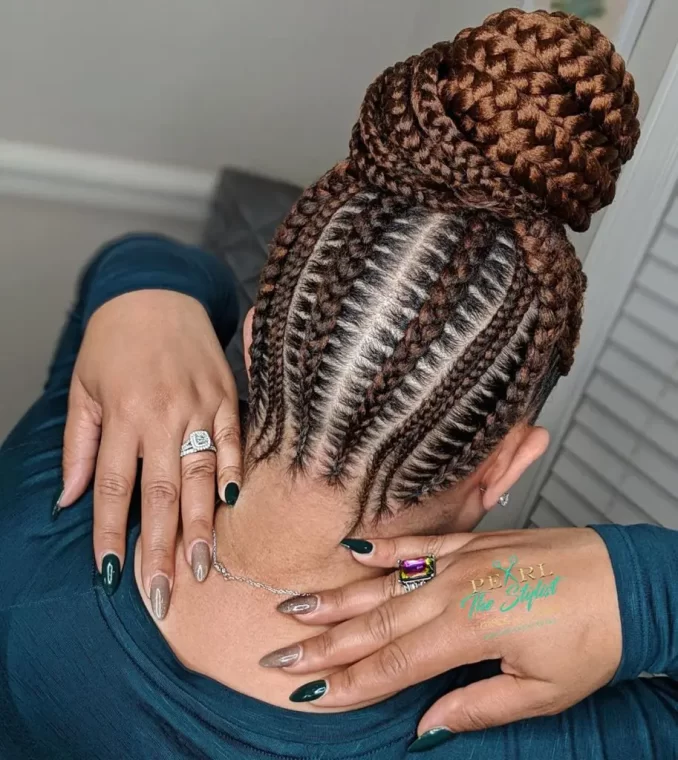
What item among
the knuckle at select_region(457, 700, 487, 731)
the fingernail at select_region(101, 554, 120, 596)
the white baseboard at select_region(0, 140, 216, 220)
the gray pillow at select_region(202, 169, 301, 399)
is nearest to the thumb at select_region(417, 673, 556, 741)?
the knuckle at select_region(457, 700, 487, 731)

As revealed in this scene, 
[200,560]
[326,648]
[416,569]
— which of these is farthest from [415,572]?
[200,560]

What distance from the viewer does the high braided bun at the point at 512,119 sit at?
1.73ft

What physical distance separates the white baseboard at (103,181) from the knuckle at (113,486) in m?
0.82

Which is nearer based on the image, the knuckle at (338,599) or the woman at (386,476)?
the woman at (386,476)

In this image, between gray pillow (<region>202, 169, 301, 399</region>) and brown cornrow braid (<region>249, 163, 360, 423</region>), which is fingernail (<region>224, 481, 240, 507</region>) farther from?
gray pillow (<region>202, 169, 301, 399</region>)

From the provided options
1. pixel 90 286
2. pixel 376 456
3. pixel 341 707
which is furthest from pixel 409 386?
pixel 90 286

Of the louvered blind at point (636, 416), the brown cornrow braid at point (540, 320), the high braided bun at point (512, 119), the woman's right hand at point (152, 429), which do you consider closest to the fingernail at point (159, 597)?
the woman's right hand at point (152, 429)

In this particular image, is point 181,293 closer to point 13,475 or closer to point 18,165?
point 13,475

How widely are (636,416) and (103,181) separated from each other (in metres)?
1.08

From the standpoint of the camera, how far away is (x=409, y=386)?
22.1 inches

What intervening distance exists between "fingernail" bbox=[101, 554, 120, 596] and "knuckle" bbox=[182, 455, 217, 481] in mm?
108

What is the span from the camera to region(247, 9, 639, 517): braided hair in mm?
532

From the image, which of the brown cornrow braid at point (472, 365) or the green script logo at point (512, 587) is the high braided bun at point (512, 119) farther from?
the green script logo at point (512, 587)

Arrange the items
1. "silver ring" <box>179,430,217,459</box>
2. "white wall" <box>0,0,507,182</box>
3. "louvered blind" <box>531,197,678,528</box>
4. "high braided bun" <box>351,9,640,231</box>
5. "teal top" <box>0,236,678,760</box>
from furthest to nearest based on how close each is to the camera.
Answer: "white wall" <box>0,0,507,182</box> < "louvered blind" <box>531,197,678,528</box> < "silver ring" <box>179,430,217,459</box> < "teal top" <box>0,236,678,760</box> < "high braided bun" <box>351,9,640,231</box>
